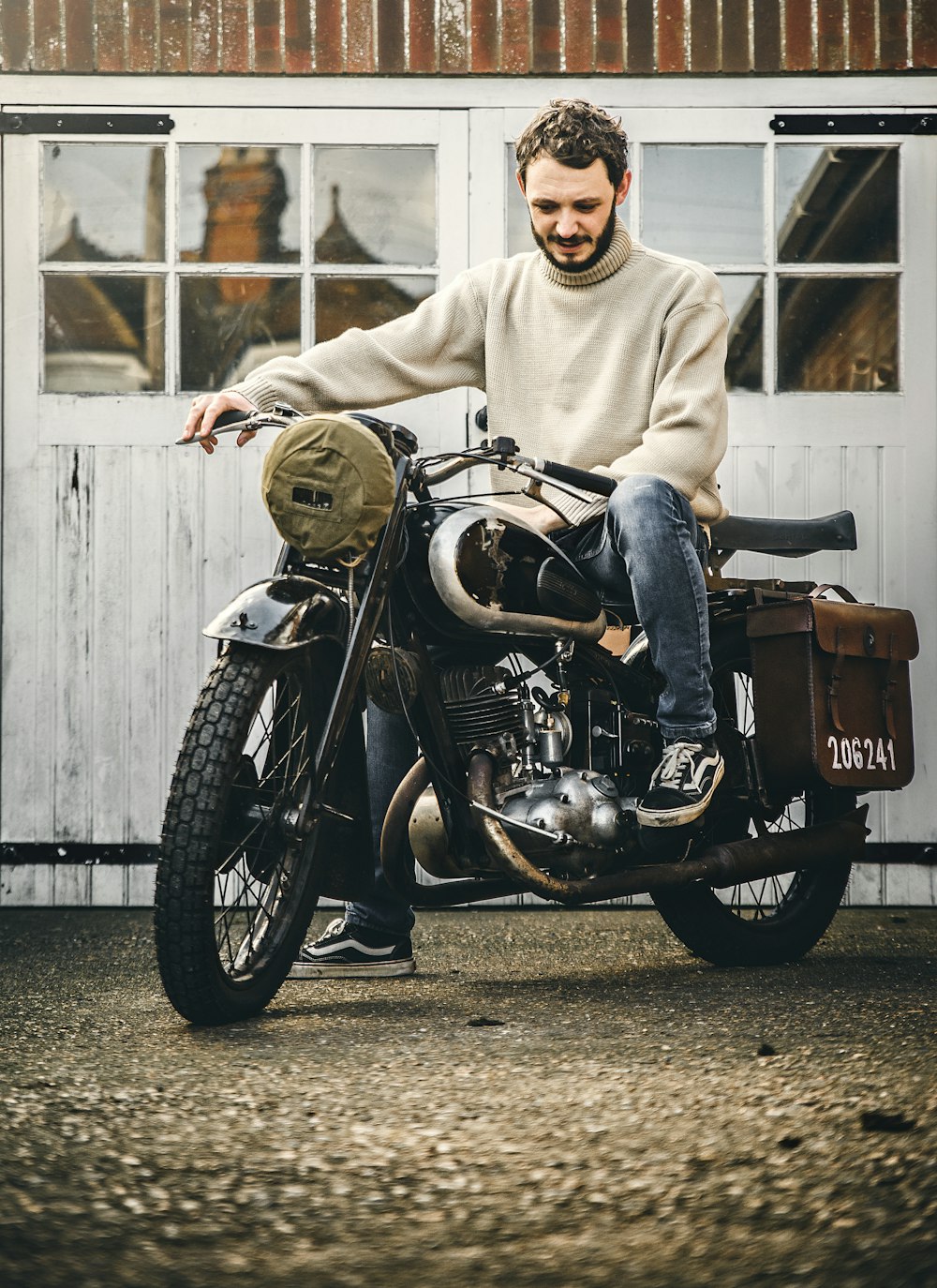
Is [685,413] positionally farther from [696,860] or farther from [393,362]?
[696,860]

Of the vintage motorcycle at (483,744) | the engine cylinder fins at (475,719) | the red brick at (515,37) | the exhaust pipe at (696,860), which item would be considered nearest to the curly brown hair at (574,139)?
the vintage motorcycle at (483,744)

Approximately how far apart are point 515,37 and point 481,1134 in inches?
133

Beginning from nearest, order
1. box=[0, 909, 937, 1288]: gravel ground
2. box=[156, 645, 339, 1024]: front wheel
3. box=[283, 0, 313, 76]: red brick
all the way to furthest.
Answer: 1. box=[0, 909, 937, 1288]: gravel ground
2. box=[156, 645, 339, 1024]: front wheel
3. box=[283, 0, 313, 76]: red brick

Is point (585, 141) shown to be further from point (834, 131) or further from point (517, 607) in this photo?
point (834, 131)

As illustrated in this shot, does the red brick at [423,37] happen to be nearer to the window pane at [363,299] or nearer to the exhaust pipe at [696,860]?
the window pane at [363,299]

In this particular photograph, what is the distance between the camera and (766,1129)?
72.0 inches

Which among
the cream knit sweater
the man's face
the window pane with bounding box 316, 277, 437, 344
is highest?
the window pane with bounding box 316, 277, 437, 344

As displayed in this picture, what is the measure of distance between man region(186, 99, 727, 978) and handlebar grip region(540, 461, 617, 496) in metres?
0.04

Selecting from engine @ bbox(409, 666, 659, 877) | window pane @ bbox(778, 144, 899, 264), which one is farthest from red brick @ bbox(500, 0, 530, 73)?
engine @ bbox(409, 666, 659, 877)

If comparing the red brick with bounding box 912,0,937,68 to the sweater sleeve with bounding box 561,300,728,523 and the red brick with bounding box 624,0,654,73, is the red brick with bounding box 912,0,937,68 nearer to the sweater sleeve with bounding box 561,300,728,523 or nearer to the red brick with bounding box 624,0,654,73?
the red brick with bounding box 624,0,654,73

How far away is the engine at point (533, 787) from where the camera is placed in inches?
105

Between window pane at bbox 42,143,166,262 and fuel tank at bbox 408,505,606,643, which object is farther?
window pane at bbox 42,143,166,262

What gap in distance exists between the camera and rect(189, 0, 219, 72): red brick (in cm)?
423

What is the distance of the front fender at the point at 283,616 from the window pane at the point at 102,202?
2.12 metres
